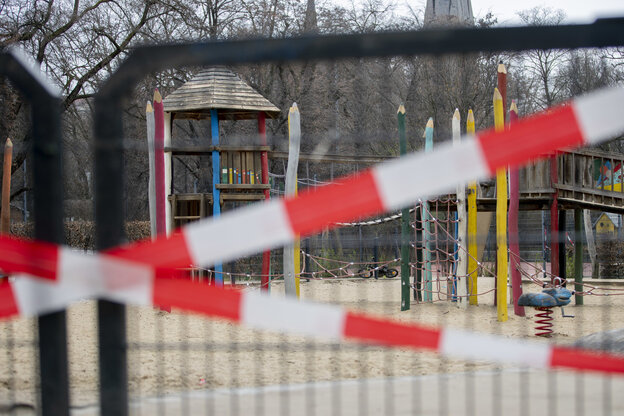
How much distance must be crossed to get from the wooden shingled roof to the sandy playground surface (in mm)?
3895

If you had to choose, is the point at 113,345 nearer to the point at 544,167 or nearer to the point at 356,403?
the point at 356,403

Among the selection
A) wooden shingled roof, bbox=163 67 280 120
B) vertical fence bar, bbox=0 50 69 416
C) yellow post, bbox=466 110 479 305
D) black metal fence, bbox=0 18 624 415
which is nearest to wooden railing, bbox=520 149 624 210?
yellow post, bbox=466 110 479 305

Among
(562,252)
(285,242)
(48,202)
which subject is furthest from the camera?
(562,252)

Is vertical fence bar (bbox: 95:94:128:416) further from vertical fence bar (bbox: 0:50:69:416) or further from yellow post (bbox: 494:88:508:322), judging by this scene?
yellow post (bbox: 494:88:508:322)

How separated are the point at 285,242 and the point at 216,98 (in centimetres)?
1069

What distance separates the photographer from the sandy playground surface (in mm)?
3285

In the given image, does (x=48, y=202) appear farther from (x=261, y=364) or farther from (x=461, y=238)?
(x=461, y=238)

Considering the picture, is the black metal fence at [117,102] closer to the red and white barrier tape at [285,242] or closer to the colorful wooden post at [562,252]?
the red and white barrier tape at [285,242]

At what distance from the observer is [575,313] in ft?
33.3

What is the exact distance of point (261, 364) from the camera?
200 inches

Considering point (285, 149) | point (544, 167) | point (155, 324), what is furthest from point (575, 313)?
point (155, 324)

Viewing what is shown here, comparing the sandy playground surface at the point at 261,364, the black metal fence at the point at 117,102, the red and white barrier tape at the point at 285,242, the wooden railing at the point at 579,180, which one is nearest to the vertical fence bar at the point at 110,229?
the black metal fence at the point at 117,102

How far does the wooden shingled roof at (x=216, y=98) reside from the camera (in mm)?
11906

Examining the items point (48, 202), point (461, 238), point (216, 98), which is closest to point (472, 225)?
point (461, 238)
